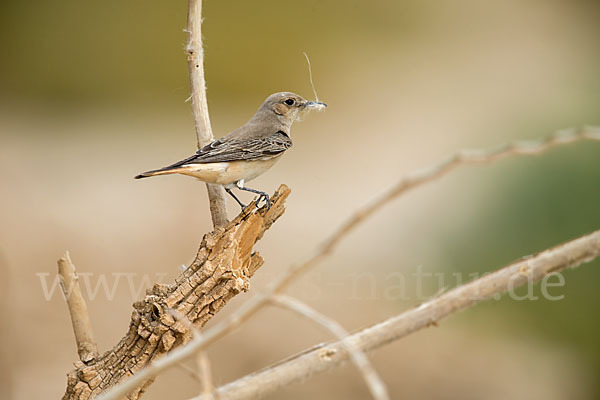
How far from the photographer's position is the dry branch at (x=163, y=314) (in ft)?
4.15

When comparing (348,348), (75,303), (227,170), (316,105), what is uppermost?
(316,105)

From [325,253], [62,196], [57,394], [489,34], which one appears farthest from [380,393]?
[489,34]

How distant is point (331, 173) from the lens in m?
4.03

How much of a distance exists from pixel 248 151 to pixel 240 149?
3 cm

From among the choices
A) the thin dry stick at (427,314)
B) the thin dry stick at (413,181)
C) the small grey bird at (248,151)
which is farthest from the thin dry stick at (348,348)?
the small grey bird at (248,151)

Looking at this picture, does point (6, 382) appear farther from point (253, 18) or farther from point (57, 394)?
point (253, 18)

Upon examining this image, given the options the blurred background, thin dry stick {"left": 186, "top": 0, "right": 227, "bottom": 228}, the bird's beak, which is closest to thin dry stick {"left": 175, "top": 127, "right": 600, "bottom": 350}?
thin dry stick {"left": 186, "top": 0, "right": 227, "bottom": 228}

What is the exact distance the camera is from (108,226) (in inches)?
138

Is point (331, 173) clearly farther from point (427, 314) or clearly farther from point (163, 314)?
point (427, 314)

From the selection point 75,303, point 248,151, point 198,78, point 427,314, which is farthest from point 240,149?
point 427,314

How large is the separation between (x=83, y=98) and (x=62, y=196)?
668mm

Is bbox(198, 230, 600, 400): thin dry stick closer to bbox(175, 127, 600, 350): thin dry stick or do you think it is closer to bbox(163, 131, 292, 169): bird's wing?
bbox(175, 127, 600, 350): thin dry stick

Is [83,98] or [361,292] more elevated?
[83,98]

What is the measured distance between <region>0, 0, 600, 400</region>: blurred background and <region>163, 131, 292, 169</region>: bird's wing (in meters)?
1.42
